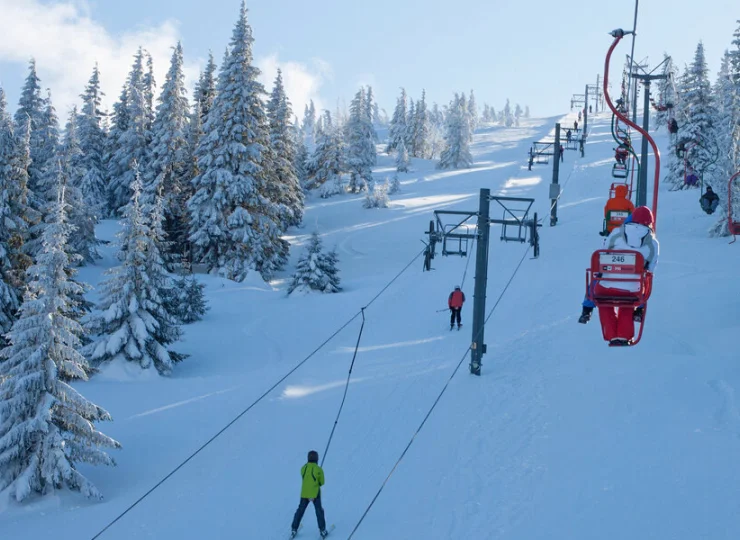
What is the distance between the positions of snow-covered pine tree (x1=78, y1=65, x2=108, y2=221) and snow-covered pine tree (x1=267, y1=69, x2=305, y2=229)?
14.7m

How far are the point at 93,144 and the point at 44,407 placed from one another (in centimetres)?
4630

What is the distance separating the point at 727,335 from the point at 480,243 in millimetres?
7142

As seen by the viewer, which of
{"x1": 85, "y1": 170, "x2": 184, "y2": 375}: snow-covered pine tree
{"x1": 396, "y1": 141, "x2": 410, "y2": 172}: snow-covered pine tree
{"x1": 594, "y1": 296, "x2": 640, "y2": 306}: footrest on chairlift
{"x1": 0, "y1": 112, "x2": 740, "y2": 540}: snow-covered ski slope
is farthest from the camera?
{"x1": 396, "y1": 141, "x2": 410, "y2": 172}: snow-covered pine tree

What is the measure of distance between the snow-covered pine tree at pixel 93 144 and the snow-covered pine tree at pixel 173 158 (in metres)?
5.12

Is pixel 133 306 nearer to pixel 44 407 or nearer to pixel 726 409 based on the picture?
pixel 44 407

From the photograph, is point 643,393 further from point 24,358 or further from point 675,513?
point 24,358

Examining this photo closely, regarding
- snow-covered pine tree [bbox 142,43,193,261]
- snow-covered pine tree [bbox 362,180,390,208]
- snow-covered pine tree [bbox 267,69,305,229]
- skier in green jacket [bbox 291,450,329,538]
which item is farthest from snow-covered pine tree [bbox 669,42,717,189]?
skier in green jacket [bbox 291,450,329,538]

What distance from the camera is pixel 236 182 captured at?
38.3m

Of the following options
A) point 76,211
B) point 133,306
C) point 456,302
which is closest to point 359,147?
point 76,211

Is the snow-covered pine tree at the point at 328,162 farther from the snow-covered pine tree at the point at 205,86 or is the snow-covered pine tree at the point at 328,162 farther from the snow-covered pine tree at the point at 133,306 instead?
the snow-covered pine tree at the point at 133,306

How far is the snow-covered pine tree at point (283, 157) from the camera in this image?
44.4 meters

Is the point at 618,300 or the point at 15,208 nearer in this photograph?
the point at 618,300

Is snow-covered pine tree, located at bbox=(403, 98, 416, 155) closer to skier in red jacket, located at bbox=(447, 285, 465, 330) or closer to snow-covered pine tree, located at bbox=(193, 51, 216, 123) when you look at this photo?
snow-covered pine tree, located at bbox=(193, 51, 216, 123)

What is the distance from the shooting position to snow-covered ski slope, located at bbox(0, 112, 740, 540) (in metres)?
11.0
